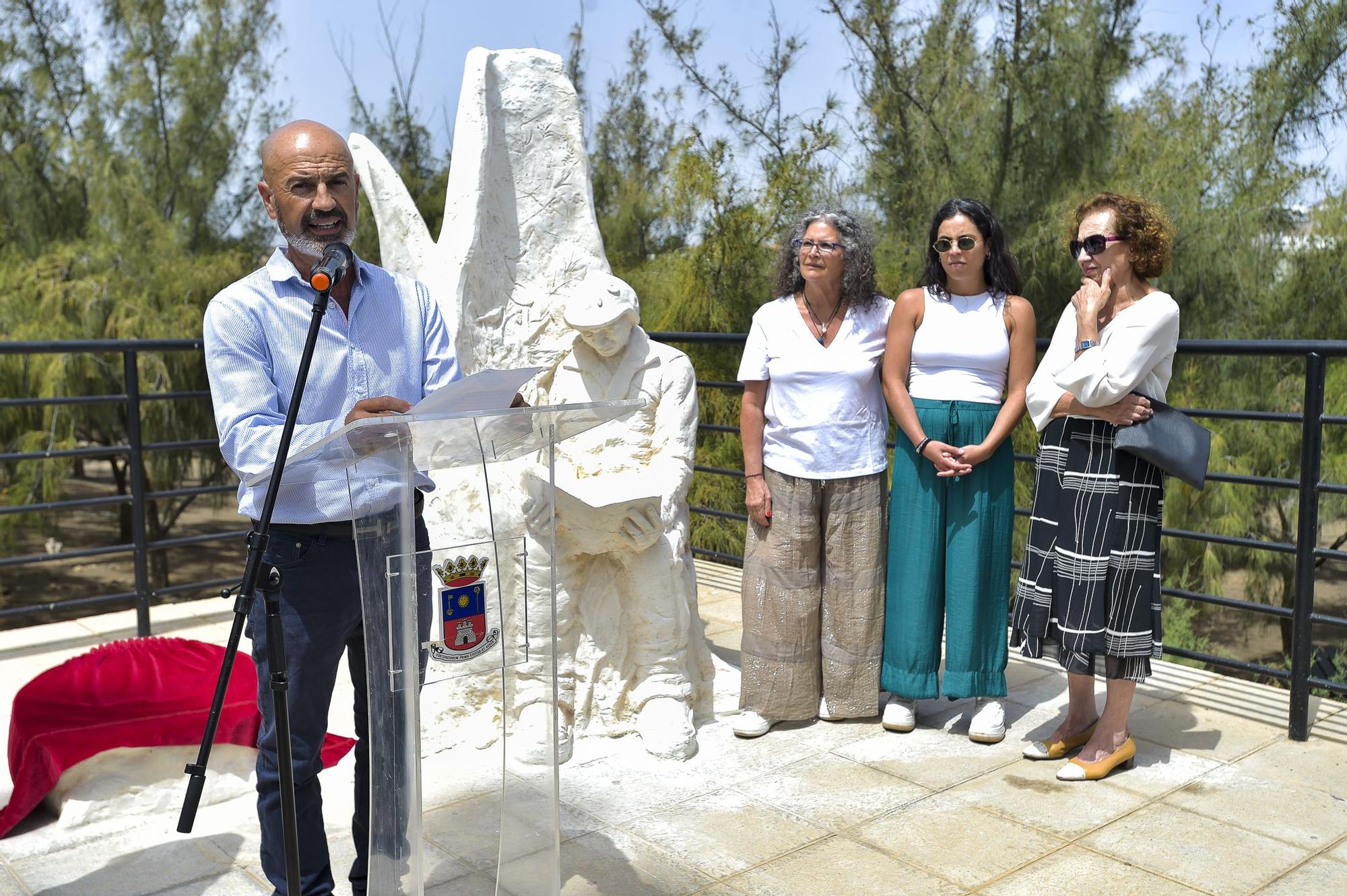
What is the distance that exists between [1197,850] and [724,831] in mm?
1068

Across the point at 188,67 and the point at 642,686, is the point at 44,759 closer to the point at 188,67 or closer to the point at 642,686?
the point at 642,686

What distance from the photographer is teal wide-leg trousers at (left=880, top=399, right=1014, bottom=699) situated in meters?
3.28

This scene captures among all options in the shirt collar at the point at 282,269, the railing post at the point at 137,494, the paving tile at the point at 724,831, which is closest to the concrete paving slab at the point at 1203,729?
the paving tile at the point at 724,831

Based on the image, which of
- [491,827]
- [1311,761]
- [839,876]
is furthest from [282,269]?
[1311,761]

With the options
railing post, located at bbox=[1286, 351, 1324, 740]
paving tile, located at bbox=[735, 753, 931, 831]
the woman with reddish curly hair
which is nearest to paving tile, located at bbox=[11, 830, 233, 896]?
paving tile, located at bbox=[735, 753, 931, 831]

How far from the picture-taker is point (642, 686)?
339 cm

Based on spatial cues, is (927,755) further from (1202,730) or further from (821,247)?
(821,247)

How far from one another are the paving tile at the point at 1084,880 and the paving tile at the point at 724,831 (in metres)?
0.45

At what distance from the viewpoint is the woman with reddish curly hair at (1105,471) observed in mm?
2908

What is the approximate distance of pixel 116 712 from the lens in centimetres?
310

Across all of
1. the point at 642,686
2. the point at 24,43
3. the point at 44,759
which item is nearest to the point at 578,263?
the point at 642,686

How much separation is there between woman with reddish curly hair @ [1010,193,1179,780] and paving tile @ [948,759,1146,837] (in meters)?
0.06

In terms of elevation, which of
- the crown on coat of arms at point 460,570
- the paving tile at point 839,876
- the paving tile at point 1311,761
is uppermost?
the crown on coat of arms at point 460,570

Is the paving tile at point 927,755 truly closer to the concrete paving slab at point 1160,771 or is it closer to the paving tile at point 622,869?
the concrete paving slab at point 1160,771
